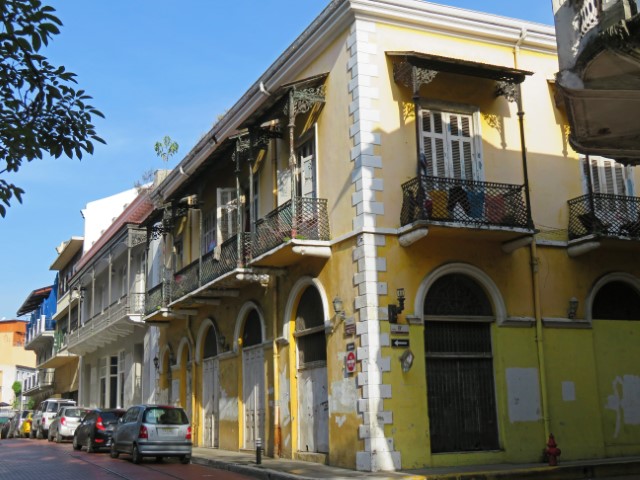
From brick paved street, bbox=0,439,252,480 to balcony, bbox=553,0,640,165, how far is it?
30.3ft

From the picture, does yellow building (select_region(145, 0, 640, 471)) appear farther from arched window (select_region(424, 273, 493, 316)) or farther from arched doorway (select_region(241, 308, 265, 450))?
arched doorway (select_region(241, 308, 265, 450))

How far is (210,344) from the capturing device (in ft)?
78.4

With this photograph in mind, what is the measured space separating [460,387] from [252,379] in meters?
6.50

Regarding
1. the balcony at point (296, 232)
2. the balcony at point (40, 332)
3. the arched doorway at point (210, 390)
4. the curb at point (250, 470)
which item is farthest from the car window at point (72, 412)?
the balcony at point (40, 332)

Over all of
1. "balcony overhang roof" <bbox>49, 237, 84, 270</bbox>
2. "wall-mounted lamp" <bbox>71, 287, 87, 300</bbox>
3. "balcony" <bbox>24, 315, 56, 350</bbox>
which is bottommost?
"balcony" <bbox>24, 315, 56, 350</bbox>

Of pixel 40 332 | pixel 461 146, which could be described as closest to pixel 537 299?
pixel 461 146

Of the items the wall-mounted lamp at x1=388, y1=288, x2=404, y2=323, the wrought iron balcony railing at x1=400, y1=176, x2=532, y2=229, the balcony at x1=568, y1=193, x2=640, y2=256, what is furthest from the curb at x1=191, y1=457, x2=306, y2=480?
the balcony at x1=568, y1=193, x2=640, y2=256

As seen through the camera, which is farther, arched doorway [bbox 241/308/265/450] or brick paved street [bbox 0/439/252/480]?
arched doorway [bbox 241/308/265/450]

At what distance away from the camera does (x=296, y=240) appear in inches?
633

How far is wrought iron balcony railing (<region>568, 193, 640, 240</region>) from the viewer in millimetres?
16656

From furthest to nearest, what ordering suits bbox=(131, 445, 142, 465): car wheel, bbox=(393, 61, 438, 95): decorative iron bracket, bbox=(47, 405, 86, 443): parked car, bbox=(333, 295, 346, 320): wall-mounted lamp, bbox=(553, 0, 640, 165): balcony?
1. bbox=(47, 405, 86, 443): parked car
2. bbox=(131, 445, 142, 465): car wheel
3. bbox=(333, 295, 346, 320): wall-mounted lamp
4. bbox=(393, 61, 438, 95): decorative iron bracket
5. bbox=(553, 0, 640, 165): balcony

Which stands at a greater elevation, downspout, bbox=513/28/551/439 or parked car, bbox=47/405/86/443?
downspout, bbox=513/28/551/439

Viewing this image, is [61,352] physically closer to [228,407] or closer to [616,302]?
[228,407]

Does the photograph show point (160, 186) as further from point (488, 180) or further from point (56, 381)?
point (56, 381)
